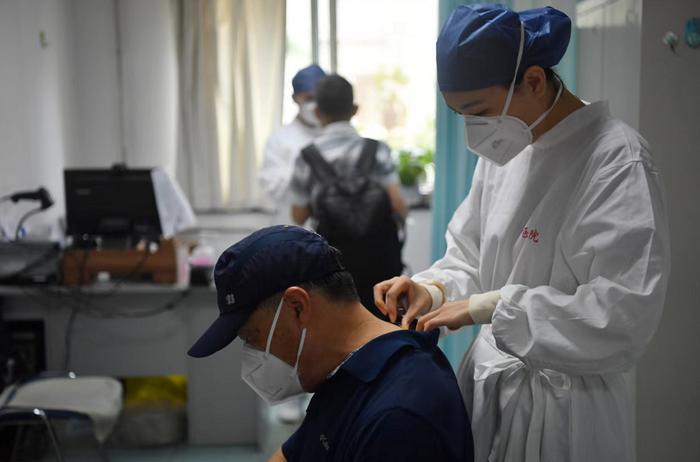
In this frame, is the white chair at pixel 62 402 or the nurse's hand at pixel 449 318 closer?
the nurse's hand at pixel 449 318

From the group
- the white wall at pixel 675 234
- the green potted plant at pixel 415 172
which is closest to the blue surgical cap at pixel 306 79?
the green potted plant at pixel 415 172

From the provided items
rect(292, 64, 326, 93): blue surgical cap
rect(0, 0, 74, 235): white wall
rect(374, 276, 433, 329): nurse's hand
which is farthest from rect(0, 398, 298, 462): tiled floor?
rect(374, 276, 433, 329): nurse's hand

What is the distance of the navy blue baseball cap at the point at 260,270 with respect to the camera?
1.17 metres

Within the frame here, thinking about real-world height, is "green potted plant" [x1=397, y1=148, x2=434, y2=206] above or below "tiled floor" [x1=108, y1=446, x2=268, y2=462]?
above

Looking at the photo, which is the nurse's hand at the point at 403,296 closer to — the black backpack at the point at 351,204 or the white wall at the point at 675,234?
the white wall at the point at 675,234

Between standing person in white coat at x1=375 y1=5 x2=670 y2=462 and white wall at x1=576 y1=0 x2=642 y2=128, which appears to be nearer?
standing person in white coat at x1=375 y1=5 x2=670 y2=462

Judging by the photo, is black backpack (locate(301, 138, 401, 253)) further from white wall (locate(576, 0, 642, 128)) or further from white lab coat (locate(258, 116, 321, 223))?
white wall (locate(576, 0, 642, 128))

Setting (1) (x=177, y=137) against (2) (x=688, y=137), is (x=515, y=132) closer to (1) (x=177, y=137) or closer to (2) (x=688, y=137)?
(2) (x=688, y=137)

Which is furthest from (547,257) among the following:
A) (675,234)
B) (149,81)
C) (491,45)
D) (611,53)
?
(149,81)

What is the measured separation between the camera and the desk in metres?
3.20

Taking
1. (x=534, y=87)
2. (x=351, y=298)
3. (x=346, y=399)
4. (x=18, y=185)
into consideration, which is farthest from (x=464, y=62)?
(x=18, y=185)

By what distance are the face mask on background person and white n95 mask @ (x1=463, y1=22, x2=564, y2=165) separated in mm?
2123

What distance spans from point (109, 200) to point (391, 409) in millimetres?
2366

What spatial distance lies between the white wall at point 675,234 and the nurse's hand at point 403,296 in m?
0.70
